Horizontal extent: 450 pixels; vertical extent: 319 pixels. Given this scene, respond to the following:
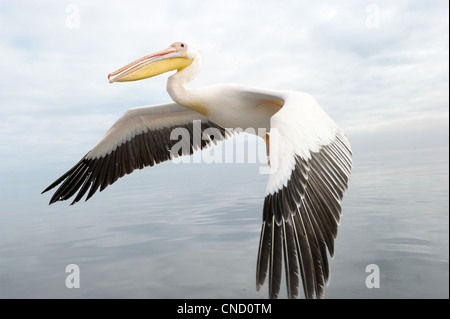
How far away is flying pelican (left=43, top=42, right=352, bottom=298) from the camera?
3.49m

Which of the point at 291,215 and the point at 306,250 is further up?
the point at 291,215

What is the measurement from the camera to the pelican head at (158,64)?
229 inches

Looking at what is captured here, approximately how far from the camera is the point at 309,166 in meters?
4.09

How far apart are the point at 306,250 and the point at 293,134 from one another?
4.42 ft

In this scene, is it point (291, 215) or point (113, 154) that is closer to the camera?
point (291, 215)

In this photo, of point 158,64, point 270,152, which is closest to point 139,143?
point 158,64

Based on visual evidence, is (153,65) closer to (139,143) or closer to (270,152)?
(139,143)

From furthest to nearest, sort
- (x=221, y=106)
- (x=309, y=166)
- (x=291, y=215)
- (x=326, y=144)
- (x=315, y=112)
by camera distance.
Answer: (x=221, y=106), (x=315, y=112), (x=326, y=144), (x=309, y=166), (x=291, y=215)

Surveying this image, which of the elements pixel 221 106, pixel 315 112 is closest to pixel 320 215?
pixel 315 112

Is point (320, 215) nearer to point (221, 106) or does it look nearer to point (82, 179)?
point (221, 106)

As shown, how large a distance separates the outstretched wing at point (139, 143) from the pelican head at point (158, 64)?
1.57 m

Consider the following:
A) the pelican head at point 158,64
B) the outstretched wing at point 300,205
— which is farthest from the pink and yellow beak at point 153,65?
the outstretched wing at point 300,205

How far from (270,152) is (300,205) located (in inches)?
25.7

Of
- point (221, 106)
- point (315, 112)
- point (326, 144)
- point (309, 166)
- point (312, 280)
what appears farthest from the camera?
point (221, 106)
